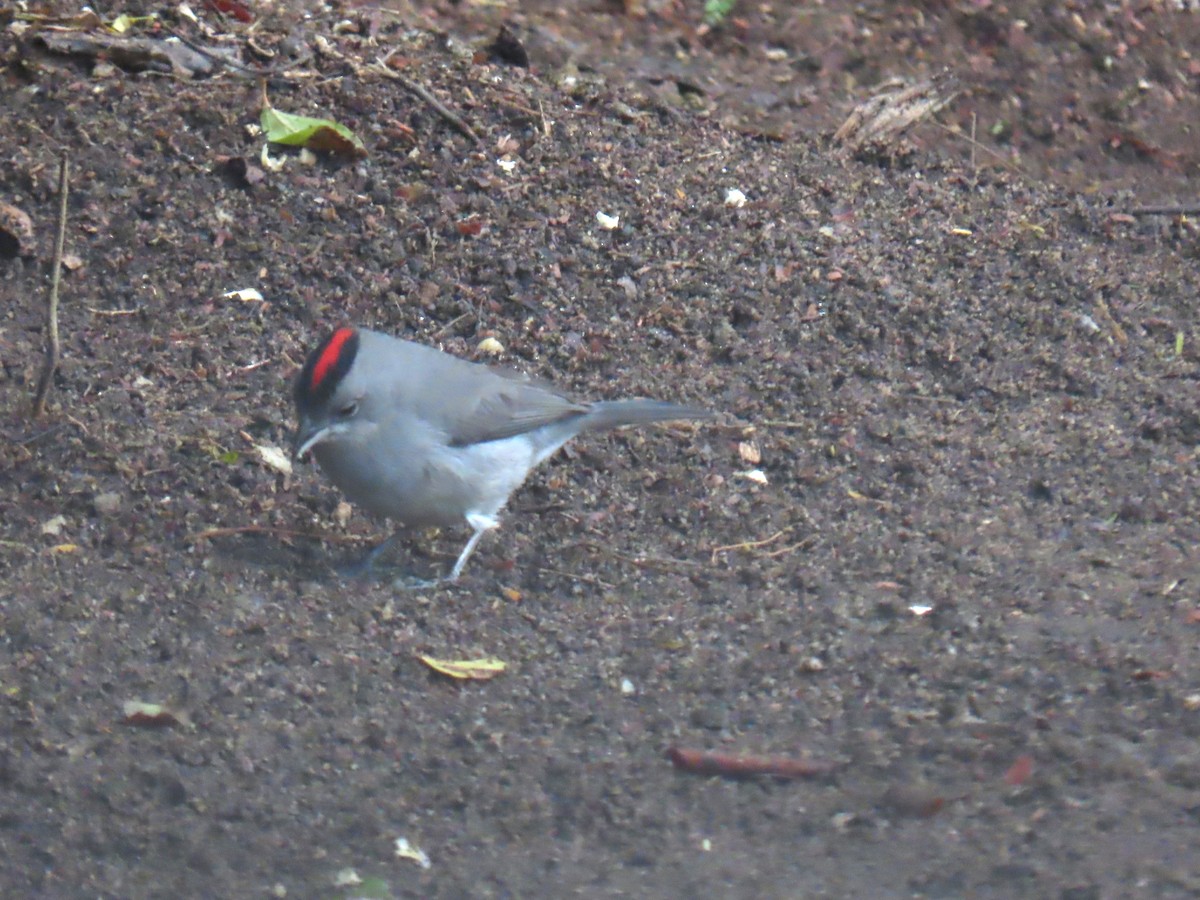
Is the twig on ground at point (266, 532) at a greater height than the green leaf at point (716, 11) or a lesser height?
lesser

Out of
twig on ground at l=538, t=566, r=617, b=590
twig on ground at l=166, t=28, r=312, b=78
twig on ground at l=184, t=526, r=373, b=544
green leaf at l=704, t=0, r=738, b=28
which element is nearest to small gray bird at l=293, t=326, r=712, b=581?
twig on ground at l=184, t=526, r=373, b=544

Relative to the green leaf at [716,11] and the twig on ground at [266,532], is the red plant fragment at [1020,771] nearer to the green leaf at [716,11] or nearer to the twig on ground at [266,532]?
the twig on ground at [266,532]

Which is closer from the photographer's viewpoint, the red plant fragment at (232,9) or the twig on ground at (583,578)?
the twig on ground at (583,578)

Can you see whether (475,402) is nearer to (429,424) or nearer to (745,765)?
(429,424)

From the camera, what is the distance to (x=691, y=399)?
5.78 meters

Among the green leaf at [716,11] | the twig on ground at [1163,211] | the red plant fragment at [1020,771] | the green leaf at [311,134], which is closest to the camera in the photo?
the red plant fragment at [1020,771]

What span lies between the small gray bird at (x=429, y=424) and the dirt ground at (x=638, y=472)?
229 mm

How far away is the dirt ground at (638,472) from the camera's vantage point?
373 centimetres

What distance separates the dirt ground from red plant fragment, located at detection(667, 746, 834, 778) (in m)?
0.03

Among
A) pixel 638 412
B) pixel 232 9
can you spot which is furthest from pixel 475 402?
pixel 232 9

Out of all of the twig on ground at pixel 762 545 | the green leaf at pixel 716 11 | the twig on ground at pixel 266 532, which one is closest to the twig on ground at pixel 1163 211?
the green leaf at pixel 716 11

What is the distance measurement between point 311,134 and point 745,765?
12.1 feet

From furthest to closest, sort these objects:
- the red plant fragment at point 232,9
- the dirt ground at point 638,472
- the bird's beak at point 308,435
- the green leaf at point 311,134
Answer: the red plant fragment at point 232,9
the green leaf at point 311,134
the bird's beak at point 308,435
the dirt ground at point 638,472

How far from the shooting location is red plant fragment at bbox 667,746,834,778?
3920 millimetres
